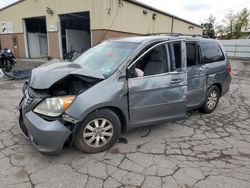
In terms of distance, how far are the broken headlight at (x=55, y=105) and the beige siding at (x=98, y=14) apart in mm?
11339

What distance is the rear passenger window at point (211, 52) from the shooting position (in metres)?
4.72

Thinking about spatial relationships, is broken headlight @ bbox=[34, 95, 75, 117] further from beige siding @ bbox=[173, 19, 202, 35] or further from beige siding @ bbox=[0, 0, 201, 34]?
beige siding @ bbox=[173, 19, 202, 35]

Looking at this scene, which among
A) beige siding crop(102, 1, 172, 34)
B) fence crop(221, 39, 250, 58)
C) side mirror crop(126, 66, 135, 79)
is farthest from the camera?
fence crop(221, 39, 250, 58)

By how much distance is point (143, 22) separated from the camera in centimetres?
1775

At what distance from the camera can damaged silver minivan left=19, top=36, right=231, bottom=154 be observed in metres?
2.90

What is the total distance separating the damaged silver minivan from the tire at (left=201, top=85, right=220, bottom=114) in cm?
62

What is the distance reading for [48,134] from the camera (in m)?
2.78

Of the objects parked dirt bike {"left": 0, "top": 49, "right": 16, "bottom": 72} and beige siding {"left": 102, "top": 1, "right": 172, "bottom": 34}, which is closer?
parked dirt bike {"left": 0, "top": 49, "right": 16, "bottom": 72}

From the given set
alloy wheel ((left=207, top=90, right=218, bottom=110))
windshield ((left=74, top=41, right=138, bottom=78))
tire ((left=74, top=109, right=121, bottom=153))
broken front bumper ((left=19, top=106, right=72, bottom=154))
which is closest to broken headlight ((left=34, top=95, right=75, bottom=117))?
broken front bumper ((left=19, top=106, right=72, bottom=154))

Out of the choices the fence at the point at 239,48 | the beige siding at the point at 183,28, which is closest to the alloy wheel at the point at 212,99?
the fence at the point at 239,48

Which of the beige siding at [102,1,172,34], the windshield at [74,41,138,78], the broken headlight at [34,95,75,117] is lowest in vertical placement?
the broken headlight at [34,95,75,117]

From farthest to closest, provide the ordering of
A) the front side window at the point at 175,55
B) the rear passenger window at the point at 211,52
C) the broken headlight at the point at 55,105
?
the rear passenger window at the point at 211,52 < the front side window at the point at 175,55 < the broken headlight at the point at 55,105

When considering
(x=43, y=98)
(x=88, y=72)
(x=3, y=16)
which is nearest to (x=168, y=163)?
(x=88, y=72)

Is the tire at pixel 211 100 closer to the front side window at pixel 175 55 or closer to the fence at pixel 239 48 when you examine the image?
the front side window at pixel 175 55
